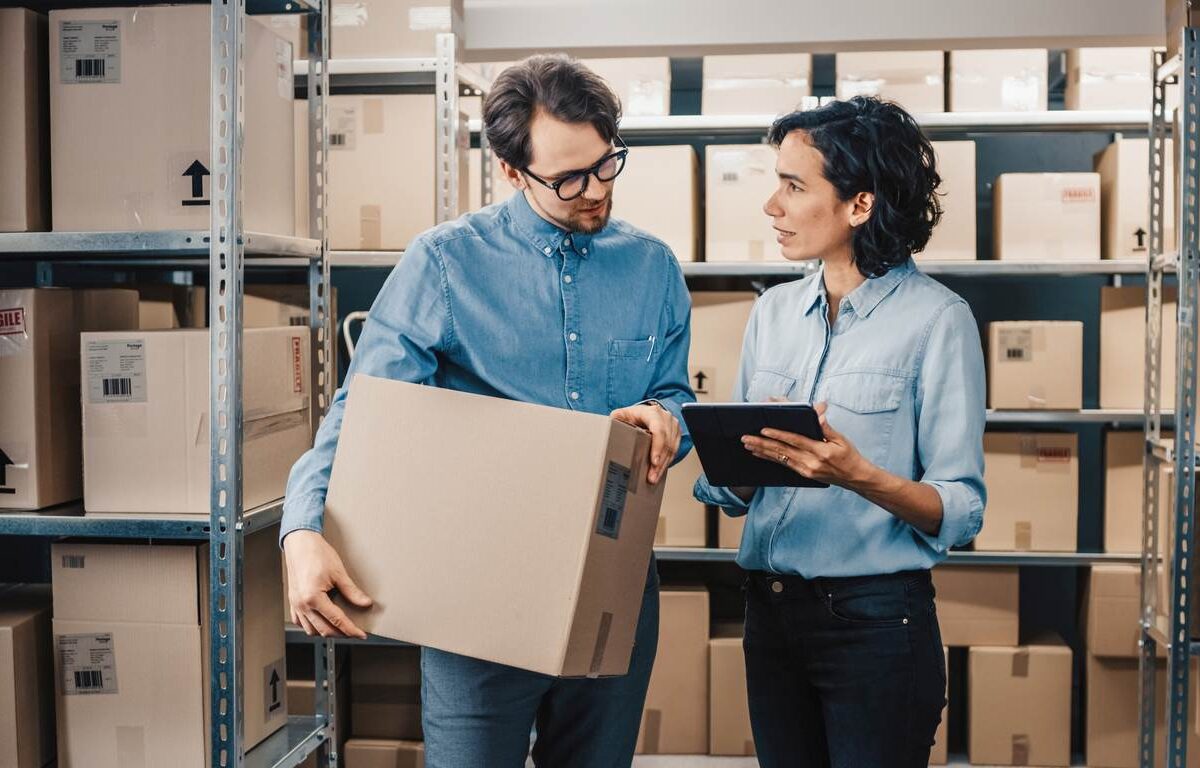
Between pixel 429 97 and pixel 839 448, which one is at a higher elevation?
pixel 429 97

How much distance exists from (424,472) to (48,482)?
0.88 meters

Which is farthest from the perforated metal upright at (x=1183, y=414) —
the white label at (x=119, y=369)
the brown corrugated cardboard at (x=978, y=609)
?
the white label at (x=119, y=369)

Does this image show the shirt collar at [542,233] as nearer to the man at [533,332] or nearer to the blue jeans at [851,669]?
the man at [533,332]

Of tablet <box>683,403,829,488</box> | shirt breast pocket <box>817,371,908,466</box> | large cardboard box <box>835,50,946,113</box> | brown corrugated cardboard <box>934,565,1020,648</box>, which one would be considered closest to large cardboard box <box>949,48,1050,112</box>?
large cardboard box <box>835,50,946,113</box>

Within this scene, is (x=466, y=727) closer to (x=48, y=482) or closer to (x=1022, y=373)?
(x=48, y=482)

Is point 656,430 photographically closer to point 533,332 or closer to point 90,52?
point 533,332

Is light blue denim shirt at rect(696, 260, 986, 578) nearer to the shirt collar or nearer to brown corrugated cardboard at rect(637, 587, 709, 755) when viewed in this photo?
the shirt collar

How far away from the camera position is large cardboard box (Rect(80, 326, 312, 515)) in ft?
5.47

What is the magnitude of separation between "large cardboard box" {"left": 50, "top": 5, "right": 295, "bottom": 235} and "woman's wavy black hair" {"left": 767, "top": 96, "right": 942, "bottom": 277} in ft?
2.89

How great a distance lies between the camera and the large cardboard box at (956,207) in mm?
3127

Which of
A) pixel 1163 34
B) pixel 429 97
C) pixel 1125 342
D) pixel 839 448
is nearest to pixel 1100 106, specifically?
pixel 1163 34

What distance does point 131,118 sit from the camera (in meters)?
1.67

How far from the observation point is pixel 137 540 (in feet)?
5.69

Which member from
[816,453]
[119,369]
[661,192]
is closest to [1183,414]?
[816,453]
